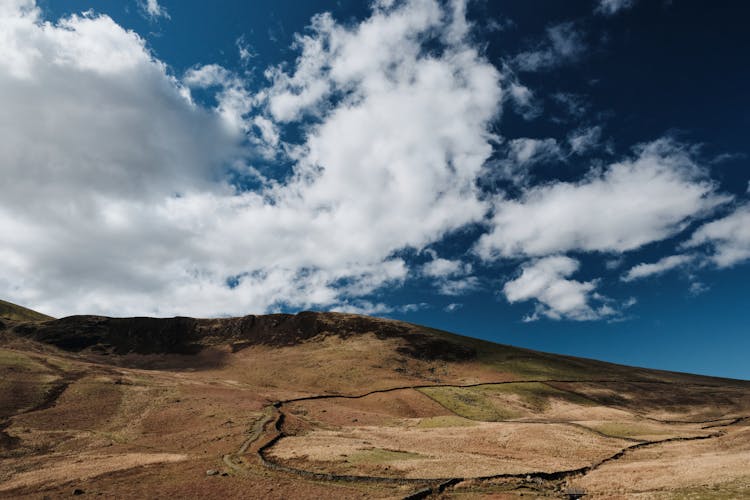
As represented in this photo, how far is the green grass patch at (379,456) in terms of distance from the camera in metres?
37.6

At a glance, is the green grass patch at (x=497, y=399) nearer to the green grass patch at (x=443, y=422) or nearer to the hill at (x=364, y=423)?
the hill at (x=364, y=423)

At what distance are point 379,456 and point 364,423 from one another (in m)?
23.2

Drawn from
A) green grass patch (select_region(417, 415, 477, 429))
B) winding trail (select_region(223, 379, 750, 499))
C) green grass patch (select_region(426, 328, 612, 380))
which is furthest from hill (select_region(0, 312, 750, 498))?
green grass patch (select_region(426, 328, 612, 380))

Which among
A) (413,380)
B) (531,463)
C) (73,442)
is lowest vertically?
(73,442)

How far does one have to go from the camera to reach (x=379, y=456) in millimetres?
39656

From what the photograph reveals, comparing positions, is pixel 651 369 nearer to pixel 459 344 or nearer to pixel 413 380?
pixel 459 344

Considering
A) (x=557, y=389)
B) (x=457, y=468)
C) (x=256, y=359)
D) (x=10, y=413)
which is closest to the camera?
(x=457, y=468)

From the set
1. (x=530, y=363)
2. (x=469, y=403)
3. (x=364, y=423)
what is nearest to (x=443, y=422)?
(x=364, y=423)

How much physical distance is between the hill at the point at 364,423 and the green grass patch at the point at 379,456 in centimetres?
18

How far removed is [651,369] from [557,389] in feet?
204

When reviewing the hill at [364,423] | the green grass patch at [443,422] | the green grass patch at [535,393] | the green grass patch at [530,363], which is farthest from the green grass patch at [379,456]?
the green grass patch at [530,363]

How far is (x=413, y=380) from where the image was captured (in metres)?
97.6

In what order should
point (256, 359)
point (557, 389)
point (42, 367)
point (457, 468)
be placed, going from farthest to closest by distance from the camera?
1. point (256, 359)
2. point (557, 389)
3. point (42, 367)
4. point (457, 468)

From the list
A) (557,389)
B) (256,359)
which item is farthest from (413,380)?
(256,359)
